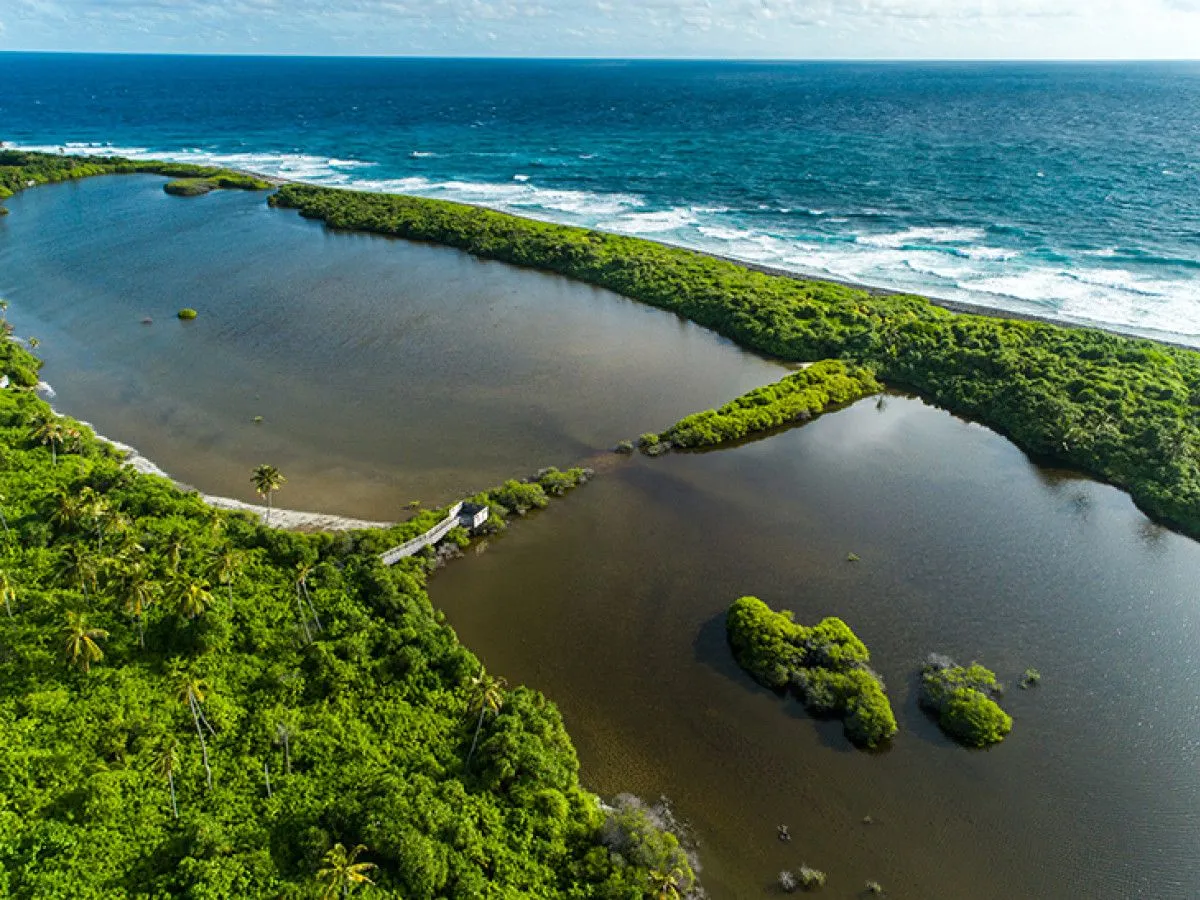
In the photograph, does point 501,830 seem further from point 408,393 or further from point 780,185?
point 780,185

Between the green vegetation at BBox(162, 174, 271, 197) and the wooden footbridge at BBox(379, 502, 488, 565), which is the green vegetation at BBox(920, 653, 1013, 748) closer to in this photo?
the wooden footbridge at BBox(379, 502, 488, 565)

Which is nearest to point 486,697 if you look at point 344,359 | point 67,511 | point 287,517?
point 287,517

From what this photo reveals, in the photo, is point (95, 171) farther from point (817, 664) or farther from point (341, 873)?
point (817, 664)

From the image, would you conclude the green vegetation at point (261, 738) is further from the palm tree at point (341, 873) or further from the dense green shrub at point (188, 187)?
the dense green shrub at point (188, 187)

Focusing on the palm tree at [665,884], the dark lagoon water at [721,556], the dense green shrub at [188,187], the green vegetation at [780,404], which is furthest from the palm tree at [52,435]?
the dense green shrub at [188,187]

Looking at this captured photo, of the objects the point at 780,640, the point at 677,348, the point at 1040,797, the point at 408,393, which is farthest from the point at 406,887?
the point at 677,348
